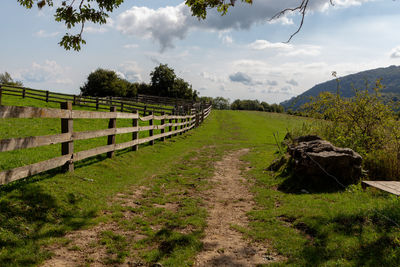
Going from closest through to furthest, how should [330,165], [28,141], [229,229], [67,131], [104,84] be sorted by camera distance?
[229,229]
[28,141]
[67,131]
[330,165]
[104,84]

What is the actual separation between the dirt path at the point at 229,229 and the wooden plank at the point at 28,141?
3.91 m

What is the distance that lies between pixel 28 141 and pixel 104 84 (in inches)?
2886

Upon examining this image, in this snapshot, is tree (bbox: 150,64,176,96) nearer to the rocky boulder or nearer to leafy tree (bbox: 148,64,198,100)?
leafy tree (bbox: 148,64,198,100)

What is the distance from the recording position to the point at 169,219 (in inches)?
213

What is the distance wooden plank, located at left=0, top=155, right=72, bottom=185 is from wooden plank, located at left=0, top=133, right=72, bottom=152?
0.43 m

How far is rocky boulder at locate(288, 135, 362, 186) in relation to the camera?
24.1 feet

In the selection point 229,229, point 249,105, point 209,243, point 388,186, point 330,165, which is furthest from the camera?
point 249,105

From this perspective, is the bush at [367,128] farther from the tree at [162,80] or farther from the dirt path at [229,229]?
the tree at [162,80]

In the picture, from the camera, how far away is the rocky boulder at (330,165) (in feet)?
24.1

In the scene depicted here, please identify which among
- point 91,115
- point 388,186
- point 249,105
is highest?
point 249,105

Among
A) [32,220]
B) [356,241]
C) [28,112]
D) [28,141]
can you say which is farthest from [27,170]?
[356,241]

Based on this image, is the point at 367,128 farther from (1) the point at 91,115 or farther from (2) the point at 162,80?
(2) the point at 162,80

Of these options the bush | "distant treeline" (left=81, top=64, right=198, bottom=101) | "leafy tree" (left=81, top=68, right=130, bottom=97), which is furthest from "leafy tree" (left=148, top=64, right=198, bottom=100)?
the bush

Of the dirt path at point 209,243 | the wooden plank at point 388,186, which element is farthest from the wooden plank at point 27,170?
the wooden plank at point 388,186
